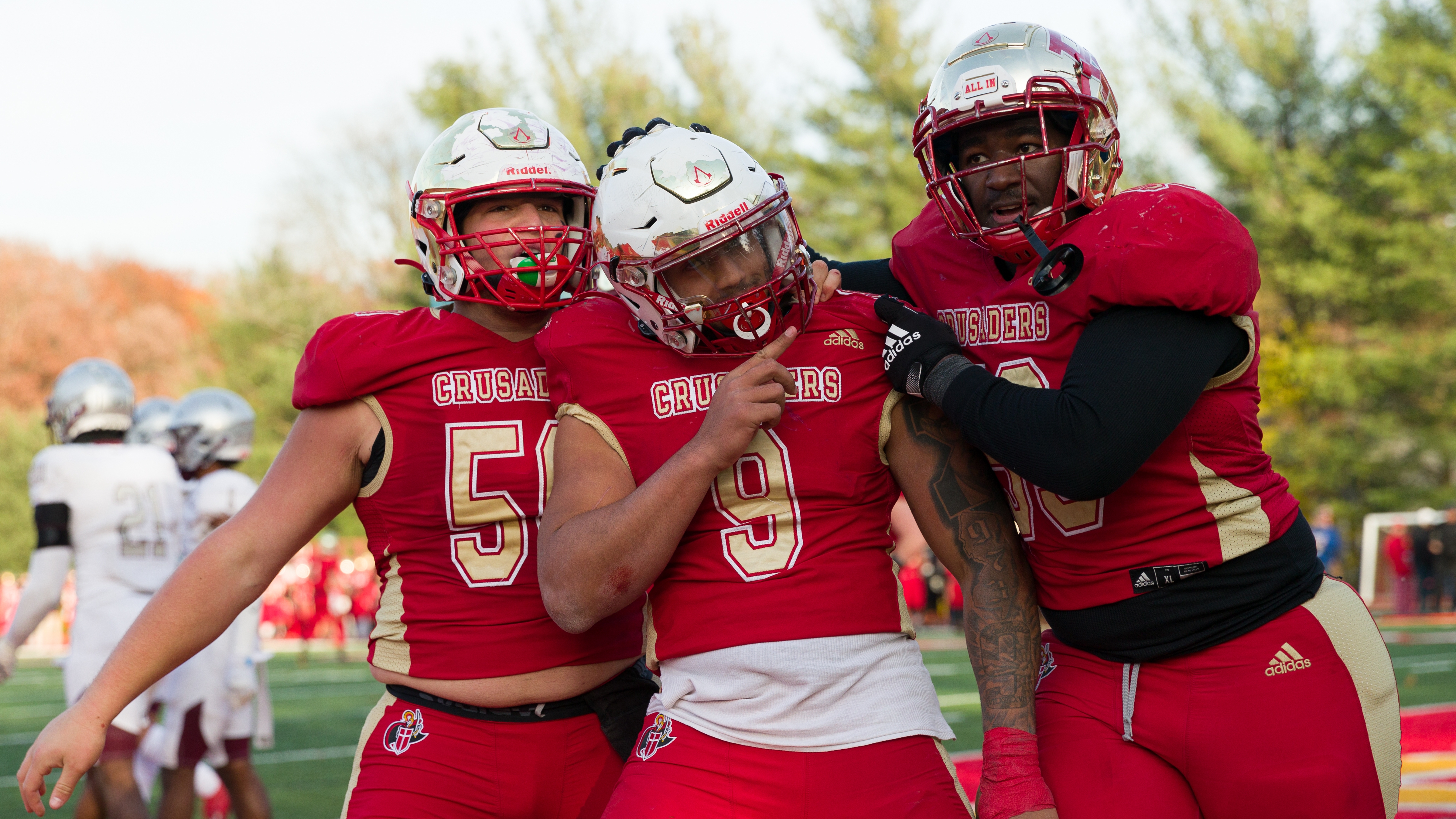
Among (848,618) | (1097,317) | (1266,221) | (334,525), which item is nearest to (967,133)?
(1097,317)

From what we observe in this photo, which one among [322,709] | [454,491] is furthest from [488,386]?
[322,709]

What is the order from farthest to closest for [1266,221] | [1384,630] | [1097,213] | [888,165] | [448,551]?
[888,165] → [1266,221] → [1384,630] → [448,551] → [1097,213]

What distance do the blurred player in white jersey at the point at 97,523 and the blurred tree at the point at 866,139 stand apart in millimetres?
21139

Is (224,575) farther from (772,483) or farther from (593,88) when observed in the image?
(593,88)

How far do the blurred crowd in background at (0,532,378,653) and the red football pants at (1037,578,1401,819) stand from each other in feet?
65.1

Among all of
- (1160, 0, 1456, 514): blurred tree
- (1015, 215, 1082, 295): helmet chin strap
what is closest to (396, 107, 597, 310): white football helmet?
(1015, 215, 1082, 295): helmet chin strap

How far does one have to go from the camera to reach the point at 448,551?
110 inches

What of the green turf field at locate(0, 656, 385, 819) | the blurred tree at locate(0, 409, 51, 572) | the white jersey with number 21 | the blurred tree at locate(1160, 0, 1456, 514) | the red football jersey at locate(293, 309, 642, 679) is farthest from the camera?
the blurred tree at locate(0, 409, 51, 572)

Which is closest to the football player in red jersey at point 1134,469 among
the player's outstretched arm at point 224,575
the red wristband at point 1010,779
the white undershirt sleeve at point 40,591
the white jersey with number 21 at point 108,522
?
the red wristband at point 1010,779

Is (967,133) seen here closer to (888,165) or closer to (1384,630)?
(1384,630)

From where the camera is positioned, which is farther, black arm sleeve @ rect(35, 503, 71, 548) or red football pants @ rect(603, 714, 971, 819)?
black arm sleeve @ rect(35, 503, 71, 548)

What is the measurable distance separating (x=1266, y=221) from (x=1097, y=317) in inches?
987

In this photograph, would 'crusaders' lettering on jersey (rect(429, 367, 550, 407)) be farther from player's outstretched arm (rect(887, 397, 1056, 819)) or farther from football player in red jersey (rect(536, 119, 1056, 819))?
player's outstretched arm (rect(887, 397, 1056, 819))

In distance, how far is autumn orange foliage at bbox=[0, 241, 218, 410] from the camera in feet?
125
